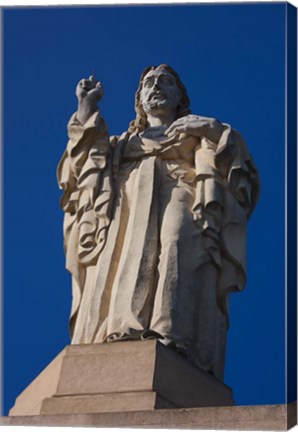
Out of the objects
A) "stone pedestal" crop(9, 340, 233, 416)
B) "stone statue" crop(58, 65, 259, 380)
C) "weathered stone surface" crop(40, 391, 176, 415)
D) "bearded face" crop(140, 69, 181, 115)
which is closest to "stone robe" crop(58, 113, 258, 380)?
"stone statue" crop(58, 65, 259, 380)

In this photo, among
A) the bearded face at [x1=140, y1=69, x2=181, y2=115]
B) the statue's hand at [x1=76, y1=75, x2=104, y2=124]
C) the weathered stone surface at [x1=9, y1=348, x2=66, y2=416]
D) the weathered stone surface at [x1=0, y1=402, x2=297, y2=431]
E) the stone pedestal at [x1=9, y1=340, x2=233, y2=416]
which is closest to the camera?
the weathered stone surface at [x1=0, y1=402, x2=297, y2=431]

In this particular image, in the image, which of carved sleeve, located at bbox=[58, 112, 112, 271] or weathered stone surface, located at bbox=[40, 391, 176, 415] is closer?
weathered stone surface, located at bbox=[40, 391, 176, 415]

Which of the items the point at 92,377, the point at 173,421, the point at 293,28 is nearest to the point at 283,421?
the point at 173,421

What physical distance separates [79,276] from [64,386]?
1987 millimetres

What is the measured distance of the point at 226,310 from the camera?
1803cm

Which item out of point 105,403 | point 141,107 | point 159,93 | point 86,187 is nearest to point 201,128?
point 159,93

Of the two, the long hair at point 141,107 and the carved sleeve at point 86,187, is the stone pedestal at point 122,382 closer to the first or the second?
the carved sleeve at point 86,187

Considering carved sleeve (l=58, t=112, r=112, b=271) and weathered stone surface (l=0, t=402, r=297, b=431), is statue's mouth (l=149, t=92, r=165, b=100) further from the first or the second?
weathered stone surface (l=0, t=402, r=297, b=431)

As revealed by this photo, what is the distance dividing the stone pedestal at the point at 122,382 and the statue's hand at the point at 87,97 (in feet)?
9.56

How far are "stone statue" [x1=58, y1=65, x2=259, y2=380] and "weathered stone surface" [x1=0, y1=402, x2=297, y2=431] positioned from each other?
1.54 metres

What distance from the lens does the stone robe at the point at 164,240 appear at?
57.1 feet

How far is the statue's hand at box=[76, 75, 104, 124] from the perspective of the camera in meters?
18.7

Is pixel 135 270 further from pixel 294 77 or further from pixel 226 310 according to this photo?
pixel 294 77

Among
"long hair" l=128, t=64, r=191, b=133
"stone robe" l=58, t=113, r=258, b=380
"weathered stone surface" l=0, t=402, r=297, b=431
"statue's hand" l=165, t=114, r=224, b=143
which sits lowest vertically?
"weathered stone surface" l=0, t=402, r=297, b=431
